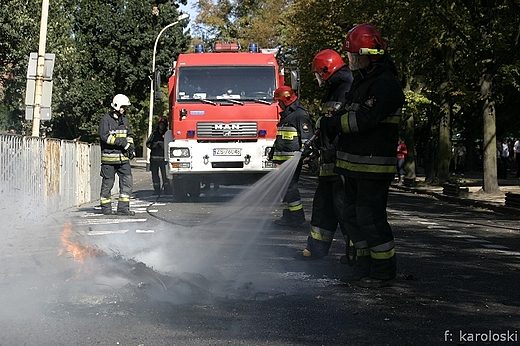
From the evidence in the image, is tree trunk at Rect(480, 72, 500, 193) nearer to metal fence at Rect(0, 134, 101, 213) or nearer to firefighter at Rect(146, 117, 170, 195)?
firefighter at Rect(146, 117, 170, 195)

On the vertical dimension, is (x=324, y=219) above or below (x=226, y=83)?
below

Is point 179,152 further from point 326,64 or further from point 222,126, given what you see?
point 326,64

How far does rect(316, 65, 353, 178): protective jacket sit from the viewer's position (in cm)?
834

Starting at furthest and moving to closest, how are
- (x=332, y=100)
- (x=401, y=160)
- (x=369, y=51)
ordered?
(x=401, y=160) < (x=332, y=100) < (x=369, y=51)

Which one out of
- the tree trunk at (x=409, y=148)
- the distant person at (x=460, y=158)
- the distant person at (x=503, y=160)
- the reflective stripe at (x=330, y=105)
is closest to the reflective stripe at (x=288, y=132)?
the reflective stripe at (x=330, y=105)

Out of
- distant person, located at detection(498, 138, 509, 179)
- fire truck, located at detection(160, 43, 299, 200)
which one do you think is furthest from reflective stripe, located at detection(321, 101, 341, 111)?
distant person, located at detection(498, 138, 509, 179)

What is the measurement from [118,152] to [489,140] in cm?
1171

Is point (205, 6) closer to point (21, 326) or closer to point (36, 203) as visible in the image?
→ point (36, 203)

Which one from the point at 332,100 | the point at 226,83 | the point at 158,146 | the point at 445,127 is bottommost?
the point at 158,146

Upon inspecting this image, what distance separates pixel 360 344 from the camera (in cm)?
518

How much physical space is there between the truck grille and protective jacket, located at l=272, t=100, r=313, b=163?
4.65 metres

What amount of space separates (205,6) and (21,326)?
5644cm

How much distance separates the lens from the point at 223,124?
17.1 m

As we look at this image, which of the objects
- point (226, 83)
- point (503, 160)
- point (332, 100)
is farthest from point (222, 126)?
point (503, 160)
